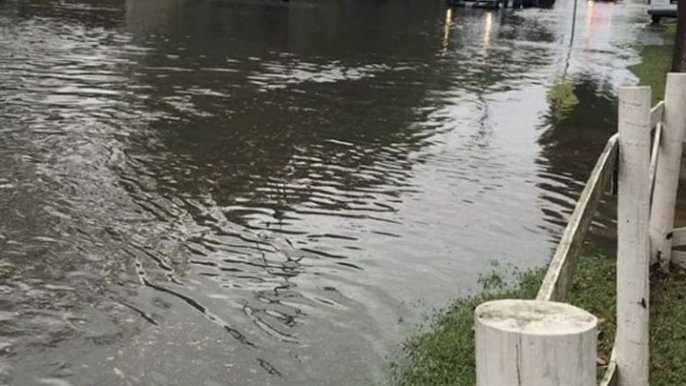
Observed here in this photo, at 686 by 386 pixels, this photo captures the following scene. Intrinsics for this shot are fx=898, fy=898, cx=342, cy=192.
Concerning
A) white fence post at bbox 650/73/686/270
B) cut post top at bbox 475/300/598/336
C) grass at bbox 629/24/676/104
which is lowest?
grass at bbox 629/24/676/104

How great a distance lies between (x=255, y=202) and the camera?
9.36 m

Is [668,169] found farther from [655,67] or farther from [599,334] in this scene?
[655,67]

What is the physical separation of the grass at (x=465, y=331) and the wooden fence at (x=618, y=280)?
556 mm

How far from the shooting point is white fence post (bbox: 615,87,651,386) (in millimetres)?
3889

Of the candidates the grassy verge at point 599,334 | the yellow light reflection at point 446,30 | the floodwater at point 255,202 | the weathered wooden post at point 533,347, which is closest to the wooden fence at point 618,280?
the weathered wooden post at point 533,347

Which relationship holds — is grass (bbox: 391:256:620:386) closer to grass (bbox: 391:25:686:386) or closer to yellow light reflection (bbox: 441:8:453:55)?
grass (bbox: 391:25:686:386)

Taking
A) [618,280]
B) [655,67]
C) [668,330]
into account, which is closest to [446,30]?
[655,67]

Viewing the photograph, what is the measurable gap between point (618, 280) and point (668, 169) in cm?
259

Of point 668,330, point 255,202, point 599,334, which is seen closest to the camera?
point 599,334

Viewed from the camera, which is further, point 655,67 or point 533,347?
point 655,67

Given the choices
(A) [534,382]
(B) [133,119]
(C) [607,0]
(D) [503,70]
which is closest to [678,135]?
(A) [534,382]

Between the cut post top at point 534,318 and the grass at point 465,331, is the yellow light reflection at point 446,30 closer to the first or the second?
the grass at point 465,331

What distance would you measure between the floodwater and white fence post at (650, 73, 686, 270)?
4.25 feet

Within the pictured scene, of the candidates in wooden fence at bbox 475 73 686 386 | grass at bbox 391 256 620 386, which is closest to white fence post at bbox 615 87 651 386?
wooden fence at bbox 475 73 686 386
